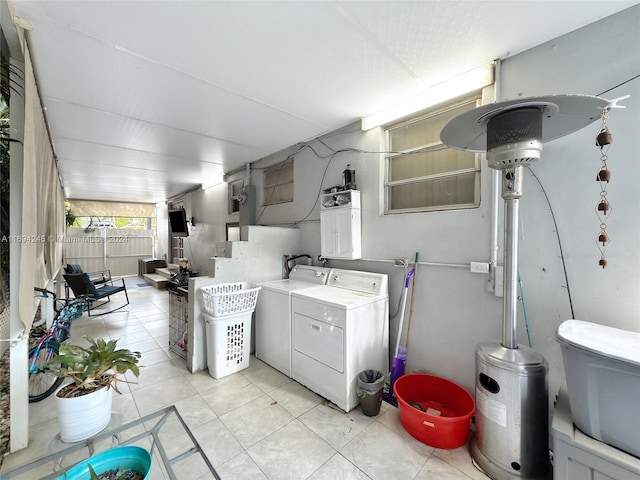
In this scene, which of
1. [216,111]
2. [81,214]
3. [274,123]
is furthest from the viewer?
[81,214]

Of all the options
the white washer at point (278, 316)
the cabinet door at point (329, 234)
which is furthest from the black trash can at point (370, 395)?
the cabinet door at point (329, 234)

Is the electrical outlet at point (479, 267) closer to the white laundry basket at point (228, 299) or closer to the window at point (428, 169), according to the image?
the window at point (428, 169)

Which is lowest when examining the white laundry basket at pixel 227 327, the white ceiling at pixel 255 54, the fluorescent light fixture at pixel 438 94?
the white laundry basket at pixel 227 327

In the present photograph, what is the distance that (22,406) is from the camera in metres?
1.68

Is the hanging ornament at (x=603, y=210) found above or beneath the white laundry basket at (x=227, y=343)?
above

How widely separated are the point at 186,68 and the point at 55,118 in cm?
180

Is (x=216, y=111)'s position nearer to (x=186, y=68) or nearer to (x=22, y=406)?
(x=186, y=68)

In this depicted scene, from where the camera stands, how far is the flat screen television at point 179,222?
6293 mm

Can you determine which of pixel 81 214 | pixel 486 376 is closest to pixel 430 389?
pixel 486 376

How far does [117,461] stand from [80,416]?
54 centimetres

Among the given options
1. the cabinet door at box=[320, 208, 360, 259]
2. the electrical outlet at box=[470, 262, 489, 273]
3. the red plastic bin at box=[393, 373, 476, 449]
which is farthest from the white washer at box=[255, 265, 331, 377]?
the electrical outlet at box=[470, 262, 489, 273]

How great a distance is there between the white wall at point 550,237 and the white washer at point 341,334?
23 cm

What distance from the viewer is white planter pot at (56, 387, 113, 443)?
124 centimetres

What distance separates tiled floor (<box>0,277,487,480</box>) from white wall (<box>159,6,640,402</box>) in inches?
26.5
